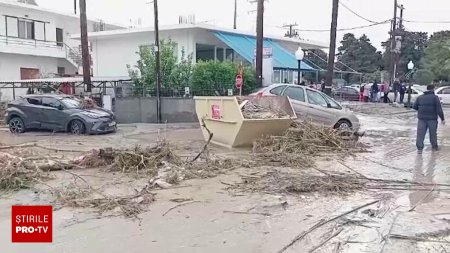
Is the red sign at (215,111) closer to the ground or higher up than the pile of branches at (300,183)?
higher up

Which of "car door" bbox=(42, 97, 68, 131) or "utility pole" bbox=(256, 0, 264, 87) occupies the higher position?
"utility pole" bbox=(256, 0, 264, 87)

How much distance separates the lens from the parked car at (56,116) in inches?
663

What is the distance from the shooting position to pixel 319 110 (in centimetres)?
1501

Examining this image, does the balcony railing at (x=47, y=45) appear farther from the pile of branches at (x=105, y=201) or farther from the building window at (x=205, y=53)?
the pile of branches at (x=105, y=201)

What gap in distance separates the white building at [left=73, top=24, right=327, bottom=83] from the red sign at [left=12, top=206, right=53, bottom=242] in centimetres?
2098

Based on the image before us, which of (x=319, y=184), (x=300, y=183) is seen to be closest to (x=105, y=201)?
(x=300, y=183)

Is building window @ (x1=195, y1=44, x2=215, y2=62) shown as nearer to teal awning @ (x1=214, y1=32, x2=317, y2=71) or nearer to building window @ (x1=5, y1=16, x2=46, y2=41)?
teal awning @ (x1=214, y1=32, x2=317, y2=71)

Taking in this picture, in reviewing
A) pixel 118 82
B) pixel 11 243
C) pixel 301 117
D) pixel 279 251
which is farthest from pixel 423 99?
pixel 118 82

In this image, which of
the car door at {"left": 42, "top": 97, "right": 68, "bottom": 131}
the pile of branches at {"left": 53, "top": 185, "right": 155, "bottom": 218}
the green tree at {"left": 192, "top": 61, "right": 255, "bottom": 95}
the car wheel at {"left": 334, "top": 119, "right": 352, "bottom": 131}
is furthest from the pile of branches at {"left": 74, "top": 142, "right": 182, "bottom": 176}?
the green tree at {"left": 192, "top": 61, "right": 255, "bottom": 95}

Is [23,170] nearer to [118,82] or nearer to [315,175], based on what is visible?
[315,175]

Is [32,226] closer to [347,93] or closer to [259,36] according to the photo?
[259,36]

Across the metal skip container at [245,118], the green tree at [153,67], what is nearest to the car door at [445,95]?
the green tree at [153,67]

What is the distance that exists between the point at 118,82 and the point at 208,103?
37.5 ft

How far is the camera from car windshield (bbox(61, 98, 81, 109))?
1706cm
